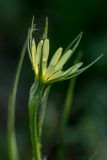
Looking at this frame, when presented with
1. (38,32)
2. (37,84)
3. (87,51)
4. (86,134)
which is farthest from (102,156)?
(38,32)

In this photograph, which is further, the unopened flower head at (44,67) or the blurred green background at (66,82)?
the blurred green background at (66,82)

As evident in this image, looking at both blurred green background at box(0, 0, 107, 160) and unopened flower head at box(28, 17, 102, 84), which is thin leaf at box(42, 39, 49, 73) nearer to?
unopened flower head at box(28, 17, 102, 84)

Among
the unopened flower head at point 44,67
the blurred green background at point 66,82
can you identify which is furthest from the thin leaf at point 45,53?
the blurred green background at point 66,82

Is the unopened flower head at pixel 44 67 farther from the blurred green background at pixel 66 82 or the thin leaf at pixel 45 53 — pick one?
the blurred green background at pixel 66 82

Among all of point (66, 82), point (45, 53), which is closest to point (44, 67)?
point (45, 53)

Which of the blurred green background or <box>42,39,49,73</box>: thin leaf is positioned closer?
<box>42,39,49,73</box>: thin leaf

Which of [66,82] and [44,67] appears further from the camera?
[66,82]

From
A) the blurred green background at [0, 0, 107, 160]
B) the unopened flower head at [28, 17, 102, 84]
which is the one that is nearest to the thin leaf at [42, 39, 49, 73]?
the unopened flower head at [28, 17, 102, 84]

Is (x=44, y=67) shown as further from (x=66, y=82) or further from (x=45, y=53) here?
(x=66, y=82)

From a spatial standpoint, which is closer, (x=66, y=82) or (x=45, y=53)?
(x=45, y=53)
